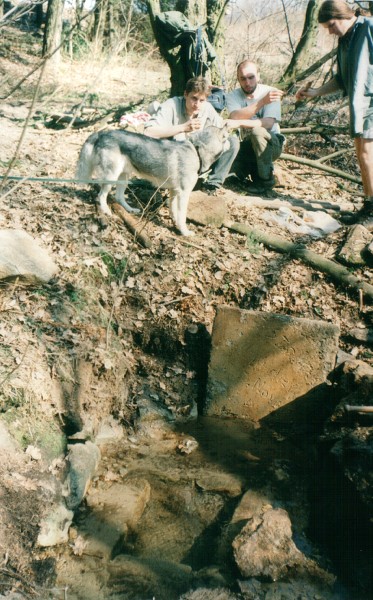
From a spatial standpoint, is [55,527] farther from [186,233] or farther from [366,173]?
[366,173]

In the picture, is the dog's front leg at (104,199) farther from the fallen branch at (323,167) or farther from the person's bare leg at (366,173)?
the fallen branch at (323,167)

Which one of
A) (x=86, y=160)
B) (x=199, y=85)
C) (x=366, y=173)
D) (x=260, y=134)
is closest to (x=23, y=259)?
(x=86, y=160)

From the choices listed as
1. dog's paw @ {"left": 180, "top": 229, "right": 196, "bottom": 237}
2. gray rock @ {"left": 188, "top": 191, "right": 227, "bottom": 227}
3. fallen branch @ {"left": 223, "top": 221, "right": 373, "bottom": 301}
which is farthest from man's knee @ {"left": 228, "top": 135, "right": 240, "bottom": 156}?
dog's paw @ {"left": 180, "top": 229, "right": 196, "bottom": 237}

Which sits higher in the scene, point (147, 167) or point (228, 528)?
point (147, 167)

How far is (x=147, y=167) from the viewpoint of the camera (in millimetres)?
5336

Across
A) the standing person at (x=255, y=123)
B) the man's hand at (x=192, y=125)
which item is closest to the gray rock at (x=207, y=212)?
the man's hand at (x=192, y=125)

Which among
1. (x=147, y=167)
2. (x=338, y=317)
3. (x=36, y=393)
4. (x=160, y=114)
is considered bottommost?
(x=36, y=393)

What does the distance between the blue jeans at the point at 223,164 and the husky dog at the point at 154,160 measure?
1.58 ft

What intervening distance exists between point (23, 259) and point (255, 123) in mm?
3428

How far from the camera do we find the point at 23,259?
431 centimetres

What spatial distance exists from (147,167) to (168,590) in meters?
3.95

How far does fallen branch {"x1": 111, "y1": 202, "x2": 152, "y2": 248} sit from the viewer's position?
207 inches

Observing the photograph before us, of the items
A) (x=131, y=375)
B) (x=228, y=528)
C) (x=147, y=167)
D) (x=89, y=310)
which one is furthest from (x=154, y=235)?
(x=228, y=528)

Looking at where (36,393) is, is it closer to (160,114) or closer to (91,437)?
(91,437)
